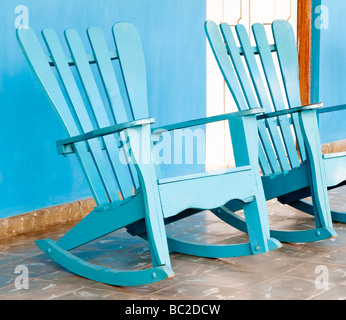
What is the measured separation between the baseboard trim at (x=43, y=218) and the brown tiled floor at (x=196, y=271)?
0.06m

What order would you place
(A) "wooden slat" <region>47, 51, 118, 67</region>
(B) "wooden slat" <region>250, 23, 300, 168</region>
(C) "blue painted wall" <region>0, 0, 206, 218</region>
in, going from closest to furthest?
(A) "wooden slat" <region>47, 51, 118, 67</region> < (C) "blue painted wall" <region>0, 0, 206, 218</region> < (B) "wooden slat" <region>250, 23, 300, 168</region>

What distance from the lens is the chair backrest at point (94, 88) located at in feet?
8.09

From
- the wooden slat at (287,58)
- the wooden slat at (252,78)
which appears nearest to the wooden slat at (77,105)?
the wooden slat at (252,78)

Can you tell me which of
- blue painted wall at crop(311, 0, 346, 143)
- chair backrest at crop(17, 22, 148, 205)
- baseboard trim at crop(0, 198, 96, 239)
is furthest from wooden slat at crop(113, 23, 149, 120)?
blue painted wall at crop(311, 0, 346, 143)

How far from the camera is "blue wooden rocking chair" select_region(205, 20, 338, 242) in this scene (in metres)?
2.70

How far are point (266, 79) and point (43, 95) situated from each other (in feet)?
3.57

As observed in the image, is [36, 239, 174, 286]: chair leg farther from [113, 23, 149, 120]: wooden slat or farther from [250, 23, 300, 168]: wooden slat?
[250, 23, 300, 168]: wooden slat

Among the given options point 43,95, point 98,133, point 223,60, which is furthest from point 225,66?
point 98,133

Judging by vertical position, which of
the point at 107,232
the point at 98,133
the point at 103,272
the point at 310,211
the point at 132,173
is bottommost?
the point at 310,211

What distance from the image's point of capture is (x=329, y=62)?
5.50 metres

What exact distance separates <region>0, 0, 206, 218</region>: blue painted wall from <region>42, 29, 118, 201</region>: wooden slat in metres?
0.47

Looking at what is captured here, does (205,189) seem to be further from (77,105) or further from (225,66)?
(225,66)
